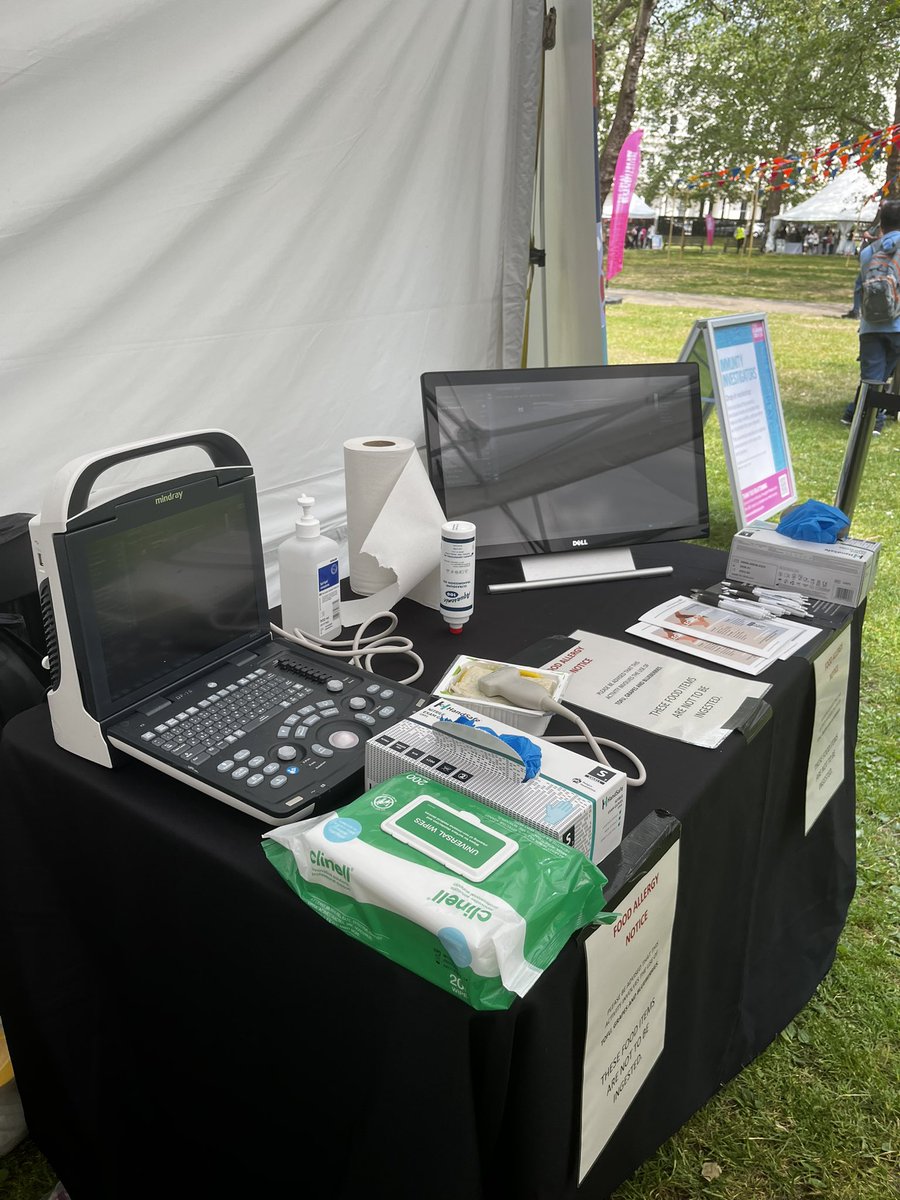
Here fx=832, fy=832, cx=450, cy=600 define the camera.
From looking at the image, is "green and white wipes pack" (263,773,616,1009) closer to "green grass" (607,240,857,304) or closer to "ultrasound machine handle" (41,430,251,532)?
"ultrasound machine handle" (41,430,251,532)

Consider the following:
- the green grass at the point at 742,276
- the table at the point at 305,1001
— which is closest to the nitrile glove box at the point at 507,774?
the table at the point at 305,1001

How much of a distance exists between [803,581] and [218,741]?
1.02m

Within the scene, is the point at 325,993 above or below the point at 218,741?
below

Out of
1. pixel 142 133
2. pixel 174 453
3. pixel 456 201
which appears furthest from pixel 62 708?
pixel 456 201

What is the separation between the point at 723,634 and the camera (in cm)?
129

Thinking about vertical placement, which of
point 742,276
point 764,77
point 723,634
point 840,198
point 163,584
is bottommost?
point 723,634

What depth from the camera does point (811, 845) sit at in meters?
1.52

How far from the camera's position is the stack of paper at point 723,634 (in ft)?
4.00

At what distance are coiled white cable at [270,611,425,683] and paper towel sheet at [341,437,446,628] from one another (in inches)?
2.1

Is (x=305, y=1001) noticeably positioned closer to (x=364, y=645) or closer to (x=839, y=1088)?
(x=364, y=645)

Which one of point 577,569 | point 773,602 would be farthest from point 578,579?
point 773,602

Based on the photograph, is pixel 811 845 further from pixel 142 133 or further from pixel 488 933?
pixel 142 133

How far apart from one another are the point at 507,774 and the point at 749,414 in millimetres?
1649

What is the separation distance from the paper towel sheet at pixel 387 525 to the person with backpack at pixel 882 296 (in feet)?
15.1
